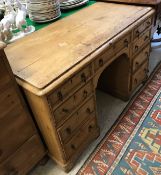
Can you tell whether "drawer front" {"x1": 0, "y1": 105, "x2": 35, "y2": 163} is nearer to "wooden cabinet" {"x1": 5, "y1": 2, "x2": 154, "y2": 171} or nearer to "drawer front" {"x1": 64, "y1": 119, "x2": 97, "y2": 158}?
"wooden cabinet" {"x1": 5, "y1": 2, "x2": 154, "y2": 171}

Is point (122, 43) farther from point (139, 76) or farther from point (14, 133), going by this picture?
point (14, 133)

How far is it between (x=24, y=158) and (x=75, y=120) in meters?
0.38

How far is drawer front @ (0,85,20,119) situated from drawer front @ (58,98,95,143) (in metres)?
0.29

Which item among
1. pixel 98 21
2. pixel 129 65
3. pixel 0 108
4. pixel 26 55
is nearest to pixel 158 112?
pixel 129 65

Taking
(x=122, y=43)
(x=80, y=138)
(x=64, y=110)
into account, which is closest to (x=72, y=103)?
(x=64, y=110)

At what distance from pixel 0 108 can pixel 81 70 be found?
440 mm

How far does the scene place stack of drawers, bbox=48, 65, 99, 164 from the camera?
39.4 inches

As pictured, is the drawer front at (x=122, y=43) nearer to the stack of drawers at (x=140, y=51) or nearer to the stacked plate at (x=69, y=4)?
the stack of drawers at (x=140, y=51)

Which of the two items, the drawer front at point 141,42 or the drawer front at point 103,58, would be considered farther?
the drawer front at point 141,42

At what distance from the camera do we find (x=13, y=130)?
1030 mm

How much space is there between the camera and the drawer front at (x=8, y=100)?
912 millimetres

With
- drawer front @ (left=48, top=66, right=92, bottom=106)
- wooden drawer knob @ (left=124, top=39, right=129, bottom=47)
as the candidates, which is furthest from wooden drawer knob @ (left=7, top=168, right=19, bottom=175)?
wooden drawer knob @ (left=124, top=39, right=129, bottom=47)

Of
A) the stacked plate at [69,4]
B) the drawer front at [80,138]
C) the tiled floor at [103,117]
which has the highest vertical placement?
the stacked plate at [69,4]

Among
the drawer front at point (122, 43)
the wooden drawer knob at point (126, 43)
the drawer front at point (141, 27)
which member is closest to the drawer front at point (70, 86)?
the drawer front at point (122, 43)
